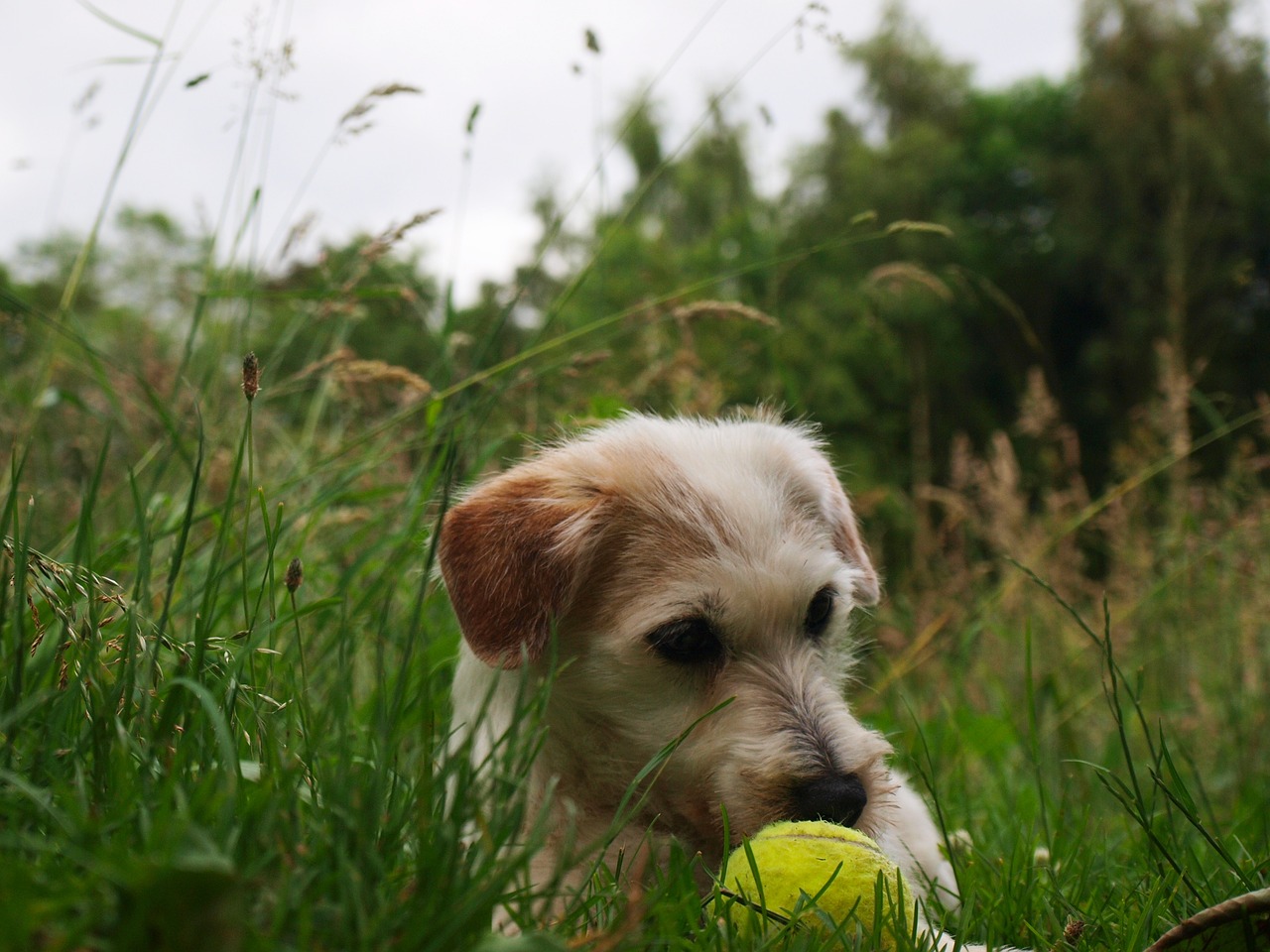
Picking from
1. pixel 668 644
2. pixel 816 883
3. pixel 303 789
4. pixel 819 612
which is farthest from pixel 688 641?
pixel 303 789

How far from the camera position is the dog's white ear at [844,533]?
8.75 feet

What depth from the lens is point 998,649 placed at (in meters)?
5.29

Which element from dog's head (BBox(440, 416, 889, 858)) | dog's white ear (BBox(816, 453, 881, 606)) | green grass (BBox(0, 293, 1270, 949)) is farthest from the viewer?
dog's white ear (BBox(816, 453, 881, 606))

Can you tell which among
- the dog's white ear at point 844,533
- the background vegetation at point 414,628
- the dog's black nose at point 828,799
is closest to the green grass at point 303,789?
the background vegetation at point 414,628

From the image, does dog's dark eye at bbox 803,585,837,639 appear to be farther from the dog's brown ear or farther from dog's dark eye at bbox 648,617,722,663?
the dog's brown ear

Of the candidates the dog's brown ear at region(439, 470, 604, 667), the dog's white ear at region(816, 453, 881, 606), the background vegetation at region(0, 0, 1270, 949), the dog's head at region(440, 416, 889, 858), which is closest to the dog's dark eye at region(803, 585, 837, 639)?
the dog's head at region(440, 416, 889, 858)

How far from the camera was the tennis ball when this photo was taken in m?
1.41

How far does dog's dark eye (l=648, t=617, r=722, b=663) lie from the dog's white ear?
636mm

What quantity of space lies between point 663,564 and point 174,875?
146 centimetres

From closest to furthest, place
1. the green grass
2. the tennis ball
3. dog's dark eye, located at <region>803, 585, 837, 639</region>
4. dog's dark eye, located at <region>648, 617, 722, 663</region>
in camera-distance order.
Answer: the green grass
the tennis ball
dog's dark eye, located at <region>648, 617, 722, 663</region>
dog's dark eye, located at <region>803, 585, 837, 639</region>

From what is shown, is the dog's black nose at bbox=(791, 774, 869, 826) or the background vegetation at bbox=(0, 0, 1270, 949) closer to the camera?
the background vegetation at bbox=(0, 0, 1270, 949)

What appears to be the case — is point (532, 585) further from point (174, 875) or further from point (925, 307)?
point (925, 307)

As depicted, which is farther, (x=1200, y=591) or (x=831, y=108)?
(x=831, y=108)

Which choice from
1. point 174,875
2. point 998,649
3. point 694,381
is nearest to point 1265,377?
point 998,649
